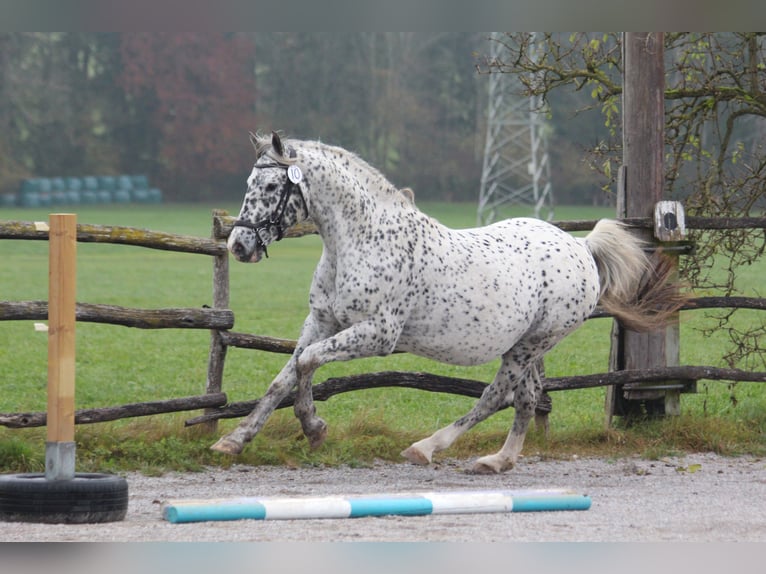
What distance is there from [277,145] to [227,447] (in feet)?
5.14

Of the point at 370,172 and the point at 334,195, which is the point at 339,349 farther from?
the point at 370,172

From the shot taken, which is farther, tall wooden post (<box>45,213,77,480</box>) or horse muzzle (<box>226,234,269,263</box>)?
horse muzzle (<box>226,234,269,263</box>)

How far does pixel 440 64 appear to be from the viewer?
161ft

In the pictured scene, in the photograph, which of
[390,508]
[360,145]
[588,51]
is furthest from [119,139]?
[390,508]

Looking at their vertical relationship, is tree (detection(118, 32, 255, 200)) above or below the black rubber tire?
above

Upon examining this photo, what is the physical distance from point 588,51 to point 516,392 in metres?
3.00

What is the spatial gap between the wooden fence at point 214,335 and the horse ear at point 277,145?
90 cm

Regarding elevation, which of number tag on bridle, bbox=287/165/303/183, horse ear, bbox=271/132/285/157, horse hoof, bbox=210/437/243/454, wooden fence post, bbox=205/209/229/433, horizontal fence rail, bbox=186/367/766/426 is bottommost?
horse hoof, bbox=210/437/243/454

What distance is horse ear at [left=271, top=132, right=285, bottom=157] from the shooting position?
18.2 ft

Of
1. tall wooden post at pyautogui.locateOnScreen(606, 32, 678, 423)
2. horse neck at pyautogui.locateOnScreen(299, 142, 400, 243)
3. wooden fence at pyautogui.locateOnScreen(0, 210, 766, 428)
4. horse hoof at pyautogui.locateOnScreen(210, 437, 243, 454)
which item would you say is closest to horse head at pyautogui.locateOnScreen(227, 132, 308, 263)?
horse neck at pyautogui.locateOnScreen(299, 142, 400, 243)

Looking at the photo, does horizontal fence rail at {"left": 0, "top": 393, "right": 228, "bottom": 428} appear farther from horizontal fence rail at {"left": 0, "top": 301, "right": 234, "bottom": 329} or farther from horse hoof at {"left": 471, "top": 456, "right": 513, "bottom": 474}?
horse hoof at {"left": 471, "top": 456, "right": 513, "bottom": 474}

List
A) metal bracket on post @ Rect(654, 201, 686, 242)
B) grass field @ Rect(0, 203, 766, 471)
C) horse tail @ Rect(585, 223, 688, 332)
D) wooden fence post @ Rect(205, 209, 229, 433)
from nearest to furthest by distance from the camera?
grass field @ Rect(0, 203, 766, 471), horse tail @ Rect(585, 223, 688, 332), wooden fence post @ Rect(205, 209, 229, 433), metal bracket on post @ Rect(654, 201, 686, 242)

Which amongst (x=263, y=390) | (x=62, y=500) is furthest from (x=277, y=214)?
(x=263, y=390)

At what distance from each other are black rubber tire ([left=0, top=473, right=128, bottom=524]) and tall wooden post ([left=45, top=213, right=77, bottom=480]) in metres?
0.09
